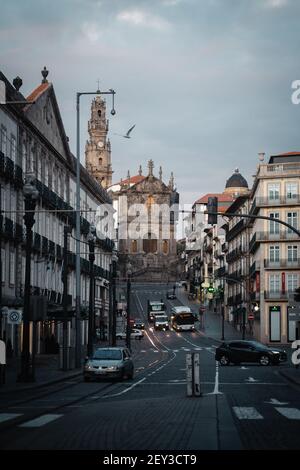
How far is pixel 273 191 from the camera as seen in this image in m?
97.3

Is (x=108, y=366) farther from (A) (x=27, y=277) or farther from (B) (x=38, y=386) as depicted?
(A) (x=27, y=277)

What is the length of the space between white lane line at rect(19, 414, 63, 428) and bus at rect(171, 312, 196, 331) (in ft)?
328

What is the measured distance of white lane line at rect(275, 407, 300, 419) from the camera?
1970 cm

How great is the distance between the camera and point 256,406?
22.7 m

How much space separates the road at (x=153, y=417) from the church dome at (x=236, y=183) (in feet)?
472

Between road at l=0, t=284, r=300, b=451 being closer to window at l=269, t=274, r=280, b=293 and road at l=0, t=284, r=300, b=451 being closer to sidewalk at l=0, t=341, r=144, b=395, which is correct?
sidewalk at l=0, t=341, r=144, b=395

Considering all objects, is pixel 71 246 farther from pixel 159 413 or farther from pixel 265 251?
pixel 159 413

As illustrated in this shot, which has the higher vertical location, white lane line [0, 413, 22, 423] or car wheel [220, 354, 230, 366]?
white lane line [0, 413, 22, 423]

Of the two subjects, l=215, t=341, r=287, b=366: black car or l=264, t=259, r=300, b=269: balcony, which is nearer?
l=215, t=341, r=287, b=366: black car

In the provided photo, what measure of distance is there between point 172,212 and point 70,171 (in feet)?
162

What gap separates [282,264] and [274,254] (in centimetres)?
149

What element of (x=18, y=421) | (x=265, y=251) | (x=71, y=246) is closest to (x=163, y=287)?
(x=265, y=251)

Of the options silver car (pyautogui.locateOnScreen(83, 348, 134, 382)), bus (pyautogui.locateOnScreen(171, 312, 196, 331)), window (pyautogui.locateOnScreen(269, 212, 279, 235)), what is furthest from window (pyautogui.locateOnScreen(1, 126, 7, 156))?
bus (pyautogui.locateOnScreen(171, 312, 196, 331))

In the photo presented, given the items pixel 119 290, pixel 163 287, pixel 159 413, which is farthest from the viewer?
pixel 163 287
